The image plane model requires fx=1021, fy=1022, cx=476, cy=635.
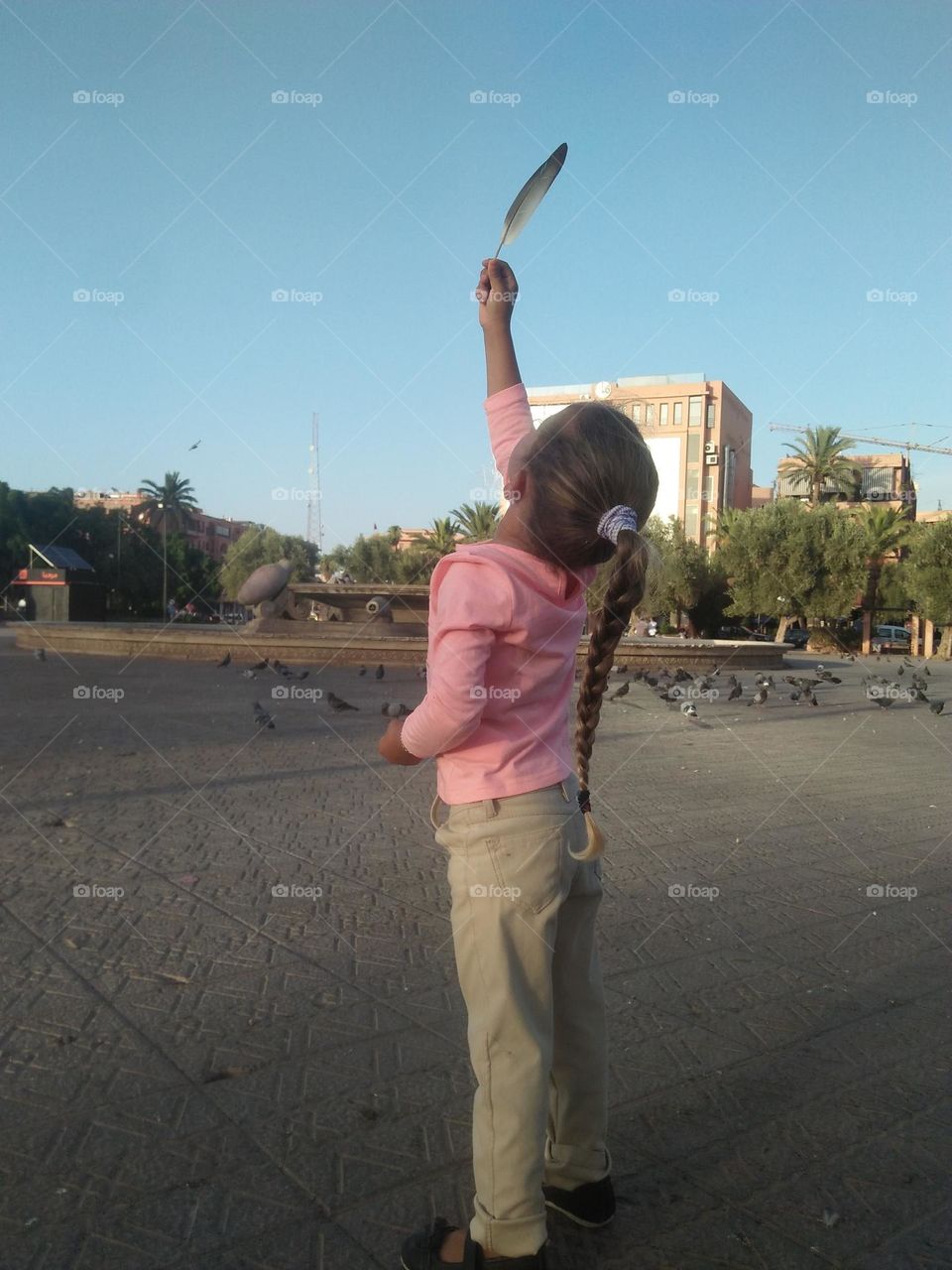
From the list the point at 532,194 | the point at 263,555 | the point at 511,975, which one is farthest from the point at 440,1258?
the point at 263,555

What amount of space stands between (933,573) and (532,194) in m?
43.5

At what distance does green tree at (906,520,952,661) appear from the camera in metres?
41.6

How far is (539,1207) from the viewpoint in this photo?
2018 mm

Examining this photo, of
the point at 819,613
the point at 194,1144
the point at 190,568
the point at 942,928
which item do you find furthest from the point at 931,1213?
the point at 190,568

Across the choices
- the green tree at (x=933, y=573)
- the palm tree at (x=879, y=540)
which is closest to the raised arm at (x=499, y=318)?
the green tree at (x=933, y=573)

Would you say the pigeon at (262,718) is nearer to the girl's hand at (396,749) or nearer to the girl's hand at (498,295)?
the girl's hand at (498,295)

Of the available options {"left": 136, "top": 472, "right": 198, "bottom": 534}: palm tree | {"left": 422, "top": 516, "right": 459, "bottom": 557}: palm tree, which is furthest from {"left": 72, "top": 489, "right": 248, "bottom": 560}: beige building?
{"left": 422, "top": 516, "right": 459, "bottom": 557}: palm tree

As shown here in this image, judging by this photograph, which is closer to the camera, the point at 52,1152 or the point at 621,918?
the point at 52,1152

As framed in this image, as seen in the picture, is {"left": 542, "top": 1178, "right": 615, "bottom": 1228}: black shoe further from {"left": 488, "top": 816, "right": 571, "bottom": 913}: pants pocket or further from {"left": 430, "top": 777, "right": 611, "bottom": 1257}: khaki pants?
{"left": 488, "top": 816, "right": 571, "bottom": 913}: pants pocket

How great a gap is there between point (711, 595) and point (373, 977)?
54259mm

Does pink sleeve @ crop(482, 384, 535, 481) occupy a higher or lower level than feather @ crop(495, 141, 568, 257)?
lower

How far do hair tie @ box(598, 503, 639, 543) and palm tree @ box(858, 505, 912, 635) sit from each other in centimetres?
4844

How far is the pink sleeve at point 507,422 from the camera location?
235 cm

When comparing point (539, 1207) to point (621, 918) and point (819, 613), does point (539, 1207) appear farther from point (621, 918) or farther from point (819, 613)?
point (819, 613)
